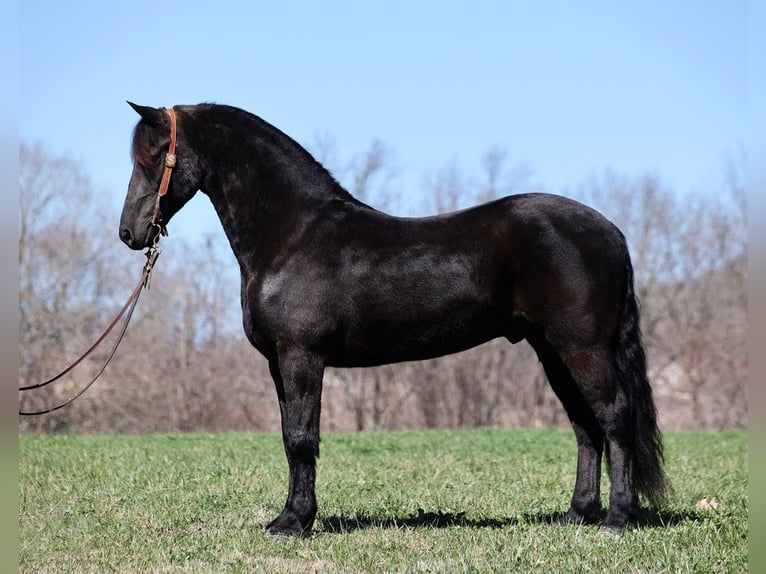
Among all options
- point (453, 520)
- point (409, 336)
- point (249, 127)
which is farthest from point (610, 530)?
point (249, 127)

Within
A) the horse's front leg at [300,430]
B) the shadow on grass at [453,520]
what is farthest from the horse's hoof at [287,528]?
the shadow on grass at [453,520]

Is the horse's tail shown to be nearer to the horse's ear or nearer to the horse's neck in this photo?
the horse's neck

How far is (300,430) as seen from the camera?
217 inches

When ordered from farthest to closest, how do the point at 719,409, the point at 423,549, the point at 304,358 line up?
the point at 719,409
the point at 304,358
the point at 423,549

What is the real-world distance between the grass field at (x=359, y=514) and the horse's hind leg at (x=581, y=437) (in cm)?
37

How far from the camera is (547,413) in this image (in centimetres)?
3259

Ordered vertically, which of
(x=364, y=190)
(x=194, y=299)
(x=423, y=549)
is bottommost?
(x=423, y=549)

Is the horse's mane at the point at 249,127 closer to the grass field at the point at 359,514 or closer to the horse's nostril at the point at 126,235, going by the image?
the horse's nostril at the point at 126,235

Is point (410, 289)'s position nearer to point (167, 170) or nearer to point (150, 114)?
point (167, 170)

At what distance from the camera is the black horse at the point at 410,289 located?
5.52 m

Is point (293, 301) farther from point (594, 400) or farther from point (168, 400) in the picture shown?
point (168, 400)

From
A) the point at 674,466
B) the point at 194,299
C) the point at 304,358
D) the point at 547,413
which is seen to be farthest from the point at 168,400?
the point at 304,358

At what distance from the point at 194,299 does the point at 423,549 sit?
25697 millimetres

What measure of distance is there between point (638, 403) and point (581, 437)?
0.54 metres
